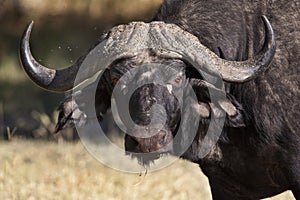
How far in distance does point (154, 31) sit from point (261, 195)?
1.61 metres

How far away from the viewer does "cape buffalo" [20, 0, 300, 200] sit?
293 inches

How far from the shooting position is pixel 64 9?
16656mm

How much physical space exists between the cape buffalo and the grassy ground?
5.58 feet

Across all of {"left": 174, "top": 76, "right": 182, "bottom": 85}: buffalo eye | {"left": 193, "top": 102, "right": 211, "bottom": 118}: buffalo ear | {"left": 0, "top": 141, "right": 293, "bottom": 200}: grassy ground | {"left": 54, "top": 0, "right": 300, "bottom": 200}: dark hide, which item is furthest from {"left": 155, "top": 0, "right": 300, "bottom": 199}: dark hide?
{"left": 0, "top": 141, "right": 293, "bottom": 200}: grassy ground

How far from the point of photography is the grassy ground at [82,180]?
33.9 feet

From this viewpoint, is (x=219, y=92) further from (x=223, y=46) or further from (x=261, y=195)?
(x=261, y=195)

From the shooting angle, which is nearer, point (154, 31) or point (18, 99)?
point (154, 31)

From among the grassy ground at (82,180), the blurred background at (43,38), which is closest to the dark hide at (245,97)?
the grassy ground at (82,180)

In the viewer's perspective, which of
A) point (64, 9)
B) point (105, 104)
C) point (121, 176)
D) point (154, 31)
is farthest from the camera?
point (64, 9)

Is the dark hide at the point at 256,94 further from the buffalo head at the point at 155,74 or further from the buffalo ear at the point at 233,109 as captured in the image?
the buffalo head at the point at 155,74

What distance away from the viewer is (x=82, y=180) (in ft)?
35.5

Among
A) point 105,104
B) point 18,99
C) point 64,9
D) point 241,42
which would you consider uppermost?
point 241,42

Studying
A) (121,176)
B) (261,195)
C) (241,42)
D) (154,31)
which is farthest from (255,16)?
(121,176)

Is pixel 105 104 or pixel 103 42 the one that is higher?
pixel 103 42
